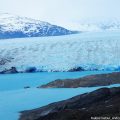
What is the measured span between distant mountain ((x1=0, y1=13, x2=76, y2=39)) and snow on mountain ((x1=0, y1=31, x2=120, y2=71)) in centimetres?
2505

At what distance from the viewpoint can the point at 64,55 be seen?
40344 mm

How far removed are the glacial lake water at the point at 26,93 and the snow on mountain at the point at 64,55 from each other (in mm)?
1964

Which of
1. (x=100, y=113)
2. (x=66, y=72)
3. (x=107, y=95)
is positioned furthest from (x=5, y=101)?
(x=66, y=72)

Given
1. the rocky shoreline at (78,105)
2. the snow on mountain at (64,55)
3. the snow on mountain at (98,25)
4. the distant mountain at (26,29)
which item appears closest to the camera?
the rocky shoreline at (78,105)

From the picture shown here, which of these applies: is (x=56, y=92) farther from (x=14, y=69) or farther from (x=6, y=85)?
(x=14, y=69)

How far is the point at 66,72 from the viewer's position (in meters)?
36.9

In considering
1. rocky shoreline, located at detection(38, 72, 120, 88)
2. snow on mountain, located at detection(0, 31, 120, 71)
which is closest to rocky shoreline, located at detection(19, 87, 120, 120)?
rocky shoreline, located at detection(38, 72, 120, 88)

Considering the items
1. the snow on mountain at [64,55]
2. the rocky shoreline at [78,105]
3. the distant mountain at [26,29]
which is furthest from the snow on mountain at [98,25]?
the rocky shoreline at [78,105]

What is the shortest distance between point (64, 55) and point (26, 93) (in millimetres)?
14267

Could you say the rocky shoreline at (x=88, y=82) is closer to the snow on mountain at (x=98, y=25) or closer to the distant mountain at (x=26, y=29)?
the distant mountain at (x=26, y=29)

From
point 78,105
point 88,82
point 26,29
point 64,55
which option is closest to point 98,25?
point 26,29

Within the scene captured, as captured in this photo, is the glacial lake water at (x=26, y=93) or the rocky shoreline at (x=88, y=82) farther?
the rocky shoreline at (x=88, y=82)

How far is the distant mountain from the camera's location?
229 ft

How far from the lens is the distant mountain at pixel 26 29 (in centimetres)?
6988
